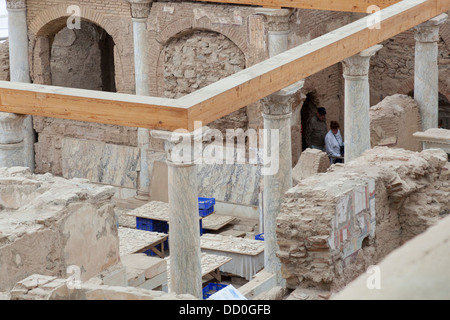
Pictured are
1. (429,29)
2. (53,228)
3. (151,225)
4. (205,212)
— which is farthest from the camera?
(205,212)

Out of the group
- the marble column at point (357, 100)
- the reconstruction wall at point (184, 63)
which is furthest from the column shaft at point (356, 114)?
the reconstruction wall at point (184, 63)

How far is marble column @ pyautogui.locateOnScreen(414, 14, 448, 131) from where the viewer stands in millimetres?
15273

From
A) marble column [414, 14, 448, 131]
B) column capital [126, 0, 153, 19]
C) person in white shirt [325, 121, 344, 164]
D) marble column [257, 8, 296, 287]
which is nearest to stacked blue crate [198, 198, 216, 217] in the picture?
person in white shirt [325, 121, 344, 164]

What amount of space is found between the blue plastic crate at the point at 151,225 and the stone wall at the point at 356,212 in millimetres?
4863

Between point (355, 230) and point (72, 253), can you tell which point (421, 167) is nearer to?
point (355, 230)

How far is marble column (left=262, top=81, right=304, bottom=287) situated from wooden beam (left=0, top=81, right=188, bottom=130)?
1.65m

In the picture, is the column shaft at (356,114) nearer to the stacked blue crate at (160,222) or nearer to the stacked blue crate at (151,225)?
the stacked blue crate at (160,222)

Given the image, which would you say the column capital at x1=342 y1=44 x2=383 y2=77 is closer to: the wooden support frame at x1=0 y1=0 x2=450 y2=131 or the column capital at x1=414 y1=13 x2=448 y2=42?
the wooden support frame at x1=0 y1=0 x2=450 y2=131

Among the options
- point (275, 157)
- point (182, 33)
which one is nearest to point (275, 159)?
point (275, 157)

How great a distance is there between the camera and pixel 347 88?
43.9 feet

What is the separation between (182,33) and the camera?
17.4 m

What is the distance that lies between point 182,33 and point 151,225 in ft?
12.0

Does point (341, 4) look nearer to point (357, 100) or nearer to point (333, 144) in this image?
point (357, 100)

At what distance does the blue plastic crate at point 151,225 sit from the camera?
50.8 feet
